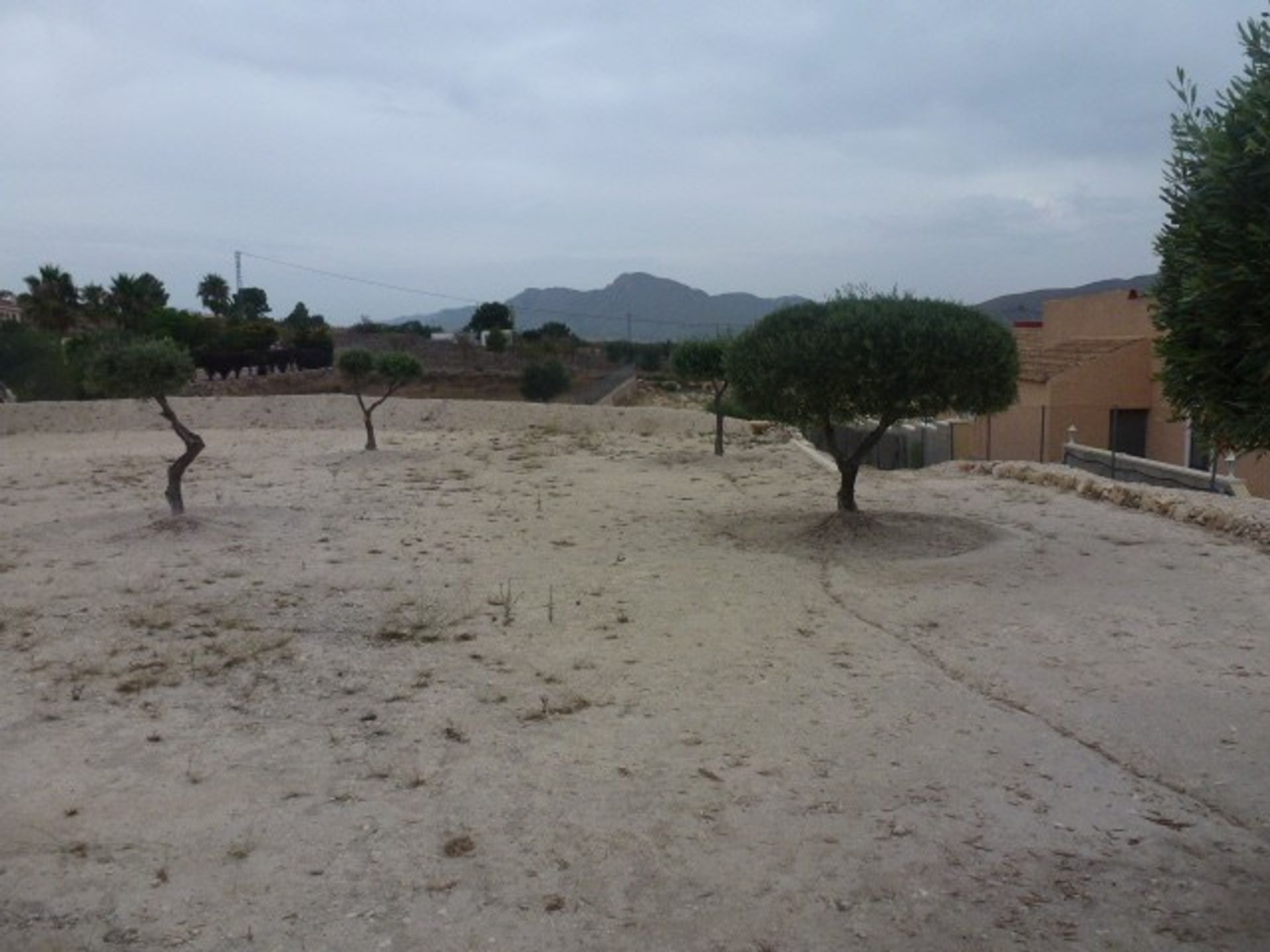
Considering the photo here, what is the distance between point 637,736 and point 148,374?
909 centimetres

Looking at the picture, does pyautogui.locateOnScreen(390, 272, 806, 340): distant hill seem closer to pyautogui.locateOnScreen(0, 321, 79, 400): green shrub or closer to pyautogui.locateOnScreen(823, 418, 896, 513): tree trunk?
pyautogui.locateOnScreen(0, 321, 79, 400): green shrub

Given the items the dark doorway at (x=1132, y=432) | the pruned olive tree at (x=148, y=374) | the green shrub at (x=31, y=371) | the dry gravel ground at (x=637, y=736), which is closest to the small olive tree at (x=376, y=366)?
the pruned olive tree at (x=148, y=374)

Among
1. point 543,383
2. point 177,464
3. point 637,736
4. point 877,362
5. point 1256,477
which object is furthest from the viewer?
point 543,383

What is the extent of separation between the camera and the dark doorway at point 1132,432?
2152 centimetres

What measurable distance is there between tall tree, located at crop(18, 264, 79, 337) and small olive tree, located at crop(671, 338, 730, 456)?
32.6 m

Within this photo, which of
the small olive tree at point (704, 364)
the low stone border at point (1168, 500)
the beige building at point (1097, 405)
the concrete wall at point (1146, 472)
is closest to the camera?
the low stone border at point (1168, 500)

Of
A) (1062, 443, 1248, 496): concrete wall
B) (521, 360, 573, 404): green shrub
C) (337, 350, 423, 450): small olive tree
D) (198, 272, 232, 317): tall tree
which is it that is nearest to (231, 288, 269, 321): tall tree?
(198, 272, 232, 317): tall tree

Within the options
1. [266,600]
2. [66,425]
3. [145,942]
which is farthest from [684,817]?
[66,425]

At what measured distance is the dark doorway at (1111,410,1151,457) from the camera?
2152cm

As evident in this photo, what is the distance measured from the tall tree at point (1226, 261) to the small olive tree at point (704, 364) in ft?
53.1

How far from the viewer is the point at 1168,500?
1226 centimetres

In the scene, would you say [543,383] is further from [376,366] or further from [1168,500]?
[1168,500]

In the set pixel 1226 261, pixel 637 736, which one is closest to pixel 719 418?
pixel 637 736

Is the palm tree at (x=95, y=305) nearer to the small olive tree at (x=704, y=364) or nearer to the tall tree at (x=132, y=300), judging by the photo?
the tall tree at (x=132, y=300)
